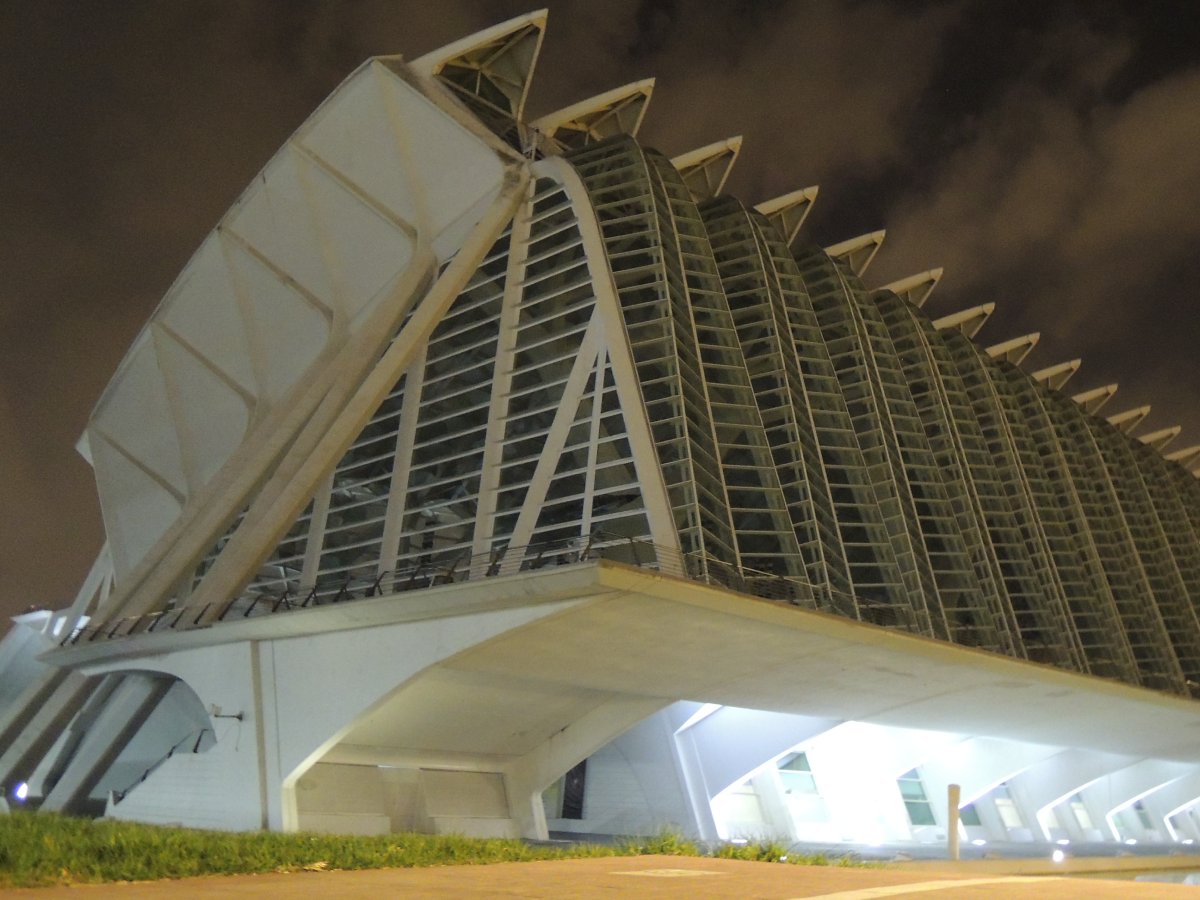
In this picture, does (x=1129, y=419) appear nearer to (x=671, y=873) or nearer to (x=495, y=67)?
(x=495, y=67)

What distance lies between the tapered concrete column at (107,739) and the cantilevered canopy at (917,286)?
1167 inches

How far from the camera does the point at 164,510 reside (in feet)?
116

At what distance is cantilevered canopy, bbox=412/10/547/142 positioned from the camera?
107ft

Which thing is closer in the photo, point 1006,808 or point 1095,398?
point 1006,808

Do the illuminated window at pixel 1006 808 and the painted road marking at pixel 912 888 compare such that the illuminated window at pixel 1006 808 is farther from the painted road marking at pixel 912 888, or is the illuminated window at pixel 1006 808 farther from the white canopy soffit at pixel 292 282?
the painted road marking at pixel 912 888

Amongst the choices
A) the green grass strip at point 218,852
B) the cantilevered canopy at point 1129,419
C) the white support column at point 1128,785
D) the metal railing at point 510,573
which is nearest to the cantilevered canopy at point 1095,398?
the cantilevered canopy at point 1129,419

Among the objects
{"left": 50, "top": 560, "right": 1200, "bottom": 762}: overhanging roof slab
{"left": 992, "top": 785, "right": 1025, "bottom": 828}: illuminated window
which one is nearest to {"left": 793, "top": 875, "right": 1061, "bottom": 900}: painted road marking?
{"left": 50, "top": 560, "right": 1200, "bottom": 762}: overhanging roof slab

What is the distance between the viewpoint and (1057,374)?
55.0 metres

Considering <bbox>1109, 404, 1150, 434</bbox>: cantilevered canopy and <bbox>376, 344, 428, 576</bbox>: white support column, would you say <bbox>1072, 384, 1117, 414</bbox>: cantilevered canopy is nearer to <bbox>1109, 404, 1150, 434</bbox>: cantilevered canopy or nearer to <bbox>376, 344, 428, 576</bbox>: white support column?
<bbox>1109, 404, 1150, 434</bbox>: cantilevered canopy

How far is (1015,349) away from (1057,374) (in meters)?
3.74

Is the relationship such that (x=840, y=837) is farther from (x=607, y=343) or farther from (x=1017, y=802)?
(x=607, y=343)

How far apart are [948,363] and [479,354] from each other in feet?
67.4

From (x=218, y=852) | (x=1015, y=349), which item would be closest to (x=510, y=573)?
(x=218, y=852)

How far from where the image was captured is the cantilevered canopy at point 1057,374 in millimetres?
53844
